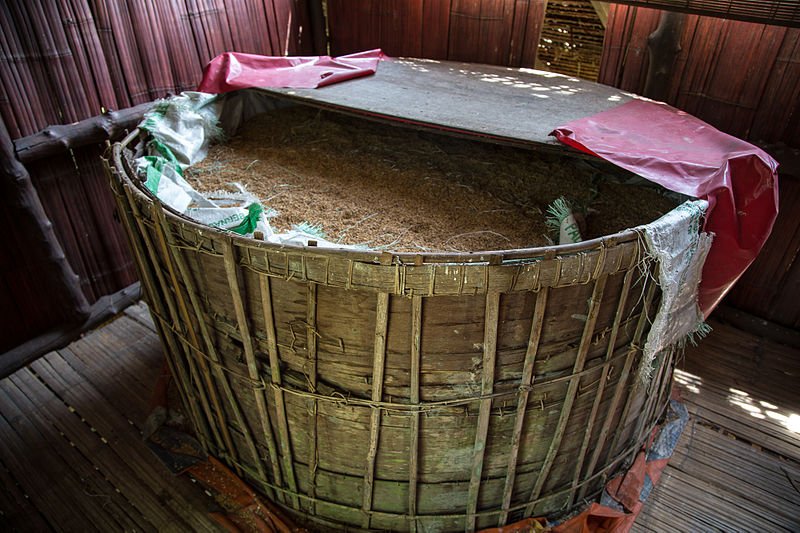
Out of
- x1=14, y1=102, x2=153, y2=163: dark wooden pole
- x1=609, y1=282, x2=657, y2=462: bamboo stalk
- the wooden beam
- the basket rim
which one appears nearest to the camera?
the basket rim

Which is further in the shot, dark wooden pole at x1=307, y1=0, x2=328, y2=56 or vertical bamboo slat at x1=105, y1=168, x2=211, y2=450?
dark wooden pole at x1=307, y1=0, x2=328, y2=56

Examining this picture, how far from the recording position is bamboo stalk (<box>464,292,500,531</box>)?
1820 mm

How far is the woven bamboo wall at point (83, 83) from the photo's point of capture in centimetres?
305

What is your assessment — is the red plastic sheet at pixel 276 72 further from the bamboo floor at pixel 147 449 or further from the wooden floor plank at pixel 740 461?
the wooden floor plank at pixel 740 461

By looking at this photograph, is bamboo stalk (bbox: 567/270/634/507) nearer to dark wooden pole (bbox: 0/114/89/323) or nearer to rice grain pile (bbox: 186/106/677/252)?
rice grain pile (bbox: 186/106/677/252)

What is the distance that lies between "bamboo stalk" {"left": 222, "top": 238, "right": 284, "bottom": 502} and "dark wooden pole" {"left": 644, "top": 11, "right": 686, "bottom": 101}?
279 cm

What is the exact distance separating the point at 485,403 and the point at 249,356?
0.95m

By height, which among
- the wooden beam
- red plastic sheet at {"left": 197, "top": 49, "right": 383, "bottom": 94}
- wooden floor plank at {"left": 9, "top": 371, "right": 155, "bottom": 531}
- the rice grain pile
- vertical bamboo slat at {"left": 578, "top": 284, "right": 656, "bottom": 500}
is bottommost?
wooden floor plank at {"left": 9, "top": 371, "right": 155, "bottom": 531}

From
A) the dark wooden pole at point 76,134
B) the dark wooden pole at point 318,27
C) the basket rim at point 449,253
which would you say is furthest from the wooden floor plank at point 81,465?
the dark wooden pole at point 318,27

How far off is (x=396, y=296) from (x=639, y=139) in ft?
4.74

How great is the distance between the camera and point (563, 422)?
86.1 inches

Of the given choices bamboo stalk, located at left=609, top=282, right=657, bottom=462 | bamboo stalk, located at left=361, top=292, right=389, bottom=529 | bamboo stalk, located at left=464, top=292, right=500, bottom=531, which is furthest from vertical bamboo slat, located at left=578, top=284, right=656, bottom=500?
bamboo stalk, located at left=361, top=292, right=389, bottom=529

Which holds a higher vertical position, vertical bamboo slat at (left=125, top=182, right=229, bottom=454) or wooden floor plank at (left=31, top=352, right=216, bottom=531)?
vertical bamboo slat at (left=125, top=182, right=229, bottom=454)

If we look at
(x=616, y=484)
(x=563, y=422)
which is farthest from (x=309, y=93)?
(x=616, y=484)
